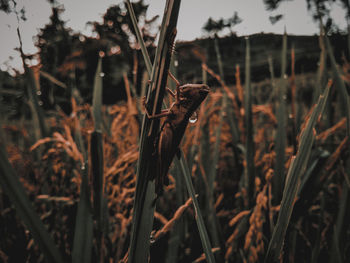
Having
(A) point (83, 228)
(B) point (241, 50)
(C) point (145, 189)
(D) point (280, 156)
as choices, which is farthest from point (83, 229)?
(B) point (241, 50)

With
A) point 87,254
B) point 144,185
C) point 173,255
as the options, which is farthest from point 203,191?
point 144,185

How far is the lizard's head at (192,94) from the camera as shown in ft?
1.12

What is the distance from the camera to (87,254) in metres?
0.41

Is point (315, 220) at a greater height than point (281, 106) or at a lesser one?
lesser

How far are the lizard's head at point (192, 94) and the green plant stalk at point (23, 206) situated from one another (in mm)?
252

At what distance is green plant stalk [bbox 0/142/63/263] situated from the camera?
0.27m

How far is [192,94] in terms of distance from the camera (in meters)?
0.34

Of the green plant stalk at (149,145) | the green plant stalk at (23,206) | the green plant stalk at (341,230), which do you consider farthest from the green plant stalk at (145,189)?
the green plant stalk at (341,230)

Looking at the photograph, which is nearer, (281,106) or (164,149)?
(164,149)

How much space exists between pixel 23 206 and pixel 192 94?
0.95 ft

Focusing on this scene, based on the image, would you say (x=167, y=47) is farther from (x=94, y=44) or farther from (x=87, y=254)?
(x=94, y=44)

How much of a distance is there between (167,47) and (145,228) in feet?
0.72

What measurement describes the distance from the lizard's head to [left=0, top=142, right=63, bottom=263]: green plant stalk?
0.83 feet

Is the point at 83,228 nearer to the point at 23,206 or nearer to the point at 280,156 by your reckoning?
the point at 23,206
